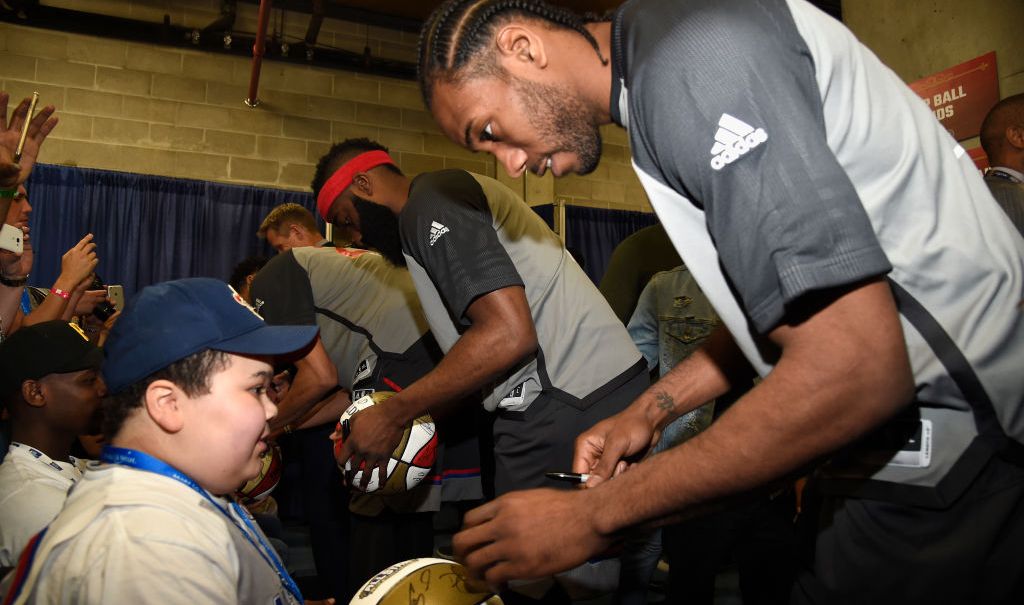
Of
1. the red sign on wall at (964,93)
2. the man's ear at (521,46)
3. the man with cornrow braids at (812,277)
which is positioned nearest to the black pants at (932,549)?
the man with cornrow braids at (812,277)

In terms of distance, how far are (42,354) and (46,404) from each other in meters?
0.22

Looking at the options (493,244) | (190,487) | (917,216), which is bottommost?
(190,487)

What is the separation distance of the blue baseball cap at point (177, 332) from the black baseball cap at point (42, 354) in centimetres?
167

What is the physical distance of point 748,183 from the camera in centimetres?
103

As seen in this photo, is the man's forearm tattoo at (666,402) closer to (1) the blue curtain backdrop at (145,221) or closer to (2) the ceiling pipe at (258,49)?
(1) the blue curtain backdrop at (145,221)

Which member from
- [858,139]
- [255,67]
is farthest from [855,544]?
[255,67]

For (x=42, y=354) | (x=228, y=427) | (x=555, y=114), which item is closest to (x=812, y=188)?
(x=555, y=114)

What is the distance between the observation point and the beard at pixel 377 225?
10.6ft

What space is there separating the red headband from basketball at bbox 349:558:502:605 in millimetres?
1716

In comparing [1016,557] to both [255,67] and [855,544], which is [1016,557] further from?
[255,67]

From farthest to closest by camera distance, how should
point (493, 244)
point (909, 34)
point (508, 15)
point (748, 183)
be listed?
point (909, 34), point (493, 244), point (508, 15), point (748, 183)

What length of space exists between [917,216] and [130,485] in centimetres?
158

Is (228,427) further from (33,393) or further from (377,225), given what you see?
(33,393)

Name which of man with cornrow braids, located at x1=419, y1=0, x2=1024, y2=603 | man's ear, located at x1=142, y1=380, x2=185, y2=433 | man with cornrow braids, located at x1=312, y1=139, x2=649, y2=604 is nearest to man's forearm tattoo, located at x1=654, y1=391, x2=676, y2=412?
man with cornrow braids, located at x1=419, y1=0, x2=1024, y2=603
